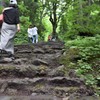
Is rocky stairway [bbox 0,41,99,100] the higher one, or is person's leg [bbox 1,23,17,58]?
person's leg [bbox 1,23,17,58]

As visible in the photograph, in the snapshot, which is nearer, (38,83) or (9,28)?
(38,83)

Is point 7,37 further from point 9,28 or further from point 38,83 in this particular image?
point 38,83

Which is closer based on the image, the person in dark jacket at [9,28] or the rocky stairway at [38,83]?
the rocky stairway at [38,83]

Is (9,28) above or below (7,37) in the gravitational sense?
above

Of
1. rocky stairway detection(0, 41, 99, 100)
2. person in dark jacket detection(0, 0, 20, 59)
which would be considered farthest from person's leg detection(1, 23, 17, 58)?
rocky stairway detection(0, 41, 99, 100)

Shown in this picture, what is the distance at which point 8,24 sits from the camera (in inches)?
403

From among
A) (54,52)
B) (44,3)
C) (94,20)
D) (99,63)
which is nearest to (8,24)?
(54,52)

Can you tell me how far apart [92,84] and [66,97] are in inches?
36.1

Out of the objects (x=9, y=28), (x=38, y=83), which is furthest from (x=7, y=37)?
(x=38, y=83)

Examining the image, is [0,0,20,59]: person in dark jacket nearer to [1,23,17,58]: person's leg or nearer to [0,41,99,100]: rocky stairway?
[1,23,17,58]: person's leg

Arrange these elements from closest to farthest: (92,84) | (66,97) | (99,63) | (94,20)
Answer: (66,97), (92,84), (99,63), (94,20)

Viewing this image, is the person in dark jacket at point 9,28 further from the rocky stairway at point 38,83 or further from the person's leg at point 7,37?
the rocky stairway at point 38,83

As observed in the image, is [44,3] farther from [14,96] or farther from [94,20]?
[14,96]

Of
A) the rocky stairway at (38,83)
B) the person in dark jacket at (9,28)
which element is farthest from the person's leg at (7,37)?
the rocky stairway at (38,83)
